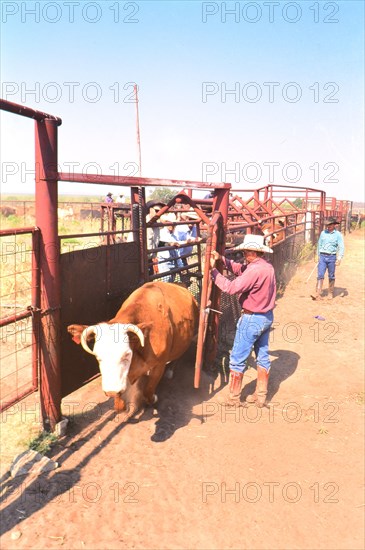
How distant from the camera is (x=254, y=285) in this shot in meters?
4.91

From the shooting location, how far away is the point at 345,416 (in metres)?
5.05

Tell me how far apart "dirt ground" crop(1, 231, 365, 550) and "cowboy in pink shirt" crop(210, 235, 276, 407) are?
36 cm

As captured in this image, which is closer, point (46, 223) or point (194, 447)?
point (46, 223)

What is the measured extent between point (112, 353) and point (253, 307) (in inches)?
81.8

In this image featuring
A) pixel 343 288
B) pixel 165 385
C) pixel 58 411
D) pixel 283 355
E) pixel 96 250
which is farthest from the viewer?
pixel 343 288

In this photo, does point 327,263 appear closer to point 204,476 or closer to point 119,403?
point 204,476

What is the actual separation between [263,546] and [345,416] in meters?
2.44

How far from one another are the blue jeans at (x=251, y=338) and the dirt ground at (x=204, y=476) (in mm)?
591

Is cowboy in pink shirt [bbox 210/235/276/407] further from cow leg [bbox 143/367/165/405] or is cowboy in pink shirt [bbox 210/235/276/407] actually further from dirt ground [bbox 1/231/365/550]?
cow leg [bbox 143/367/165/405]

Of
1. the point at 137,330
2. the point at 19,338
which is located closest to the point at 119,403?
the point at 137,330

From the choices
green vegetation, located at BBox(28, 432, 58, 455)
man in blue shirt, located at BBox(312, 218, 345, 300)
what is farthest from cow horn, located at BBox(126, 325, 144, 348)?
man in blue shirt, located at BBox(312, 218, 345, 300)

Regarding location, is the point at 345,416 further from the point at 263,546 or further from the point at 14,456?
the point at 14,456

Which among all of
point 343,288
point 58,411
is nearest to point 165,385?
point 58,411

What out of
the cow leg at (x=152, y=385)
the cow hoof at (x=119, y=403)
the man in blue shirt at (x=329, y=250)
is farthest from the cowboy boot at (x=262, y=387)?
the man in blue shirt at (x=329, y=250)
